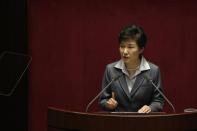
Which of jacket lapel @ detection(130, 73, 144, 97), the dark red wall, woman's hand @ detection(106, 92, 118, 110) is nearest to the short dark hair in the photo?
jacket lapel @ detection(130, 73, 144, 97)

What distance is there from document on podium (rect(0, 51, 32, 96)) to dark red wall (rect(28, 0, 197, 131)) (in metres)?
0.19

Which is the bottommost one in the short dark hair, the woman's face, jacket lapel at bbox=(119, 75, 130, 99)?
jacket lapel at bbox=(119, 75, 130, 99)

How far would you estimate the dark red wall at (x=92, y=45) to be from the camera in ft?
10.2

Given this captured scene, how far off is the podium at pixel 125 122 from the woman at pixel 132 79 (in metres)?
0.92

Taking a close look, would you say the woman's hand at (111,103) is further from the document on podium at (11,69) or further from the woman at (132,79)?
the document on podium at (11,69)

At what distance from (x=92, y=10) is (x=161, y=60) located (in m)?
0.63

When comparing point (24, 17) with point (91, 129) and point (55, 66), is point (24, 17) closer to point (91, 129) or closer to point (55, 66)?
point (55, 66)

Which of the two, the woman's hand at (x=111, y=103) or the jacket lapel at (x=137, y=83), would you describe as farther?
the jacket lapel at (x=137, y=83)

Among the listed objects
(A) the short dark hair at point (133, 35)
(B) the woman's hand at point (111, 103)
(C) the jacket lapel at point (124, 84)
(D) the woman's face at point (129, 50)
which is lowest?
(B) the woman's hand at point (111, 103)

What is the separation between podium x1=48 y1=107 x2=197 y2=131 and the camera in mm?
1395

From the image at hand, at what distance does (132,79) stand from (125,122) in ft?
3.52

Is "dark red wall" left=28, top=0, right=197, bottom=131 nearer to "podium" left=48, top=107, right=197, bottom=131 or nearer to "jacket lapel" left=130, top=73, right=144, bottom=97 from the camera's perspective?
"jacket lapel" left=130, top=73, right=144, bottom=97

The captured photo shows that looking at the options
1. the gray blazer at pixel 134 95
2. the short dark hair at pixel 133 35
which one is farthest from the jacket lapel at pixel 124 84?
the short dark hair at pixel 133 35

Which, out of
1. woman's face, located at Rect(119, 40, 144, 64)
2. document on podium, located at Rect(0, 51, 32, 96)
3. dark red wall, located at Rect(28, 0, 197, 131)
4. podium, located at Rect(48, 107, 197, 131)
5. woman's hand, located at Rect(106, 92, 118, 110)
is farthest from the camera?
dark red wall, located at Rect(28, 0, 197, 131)
